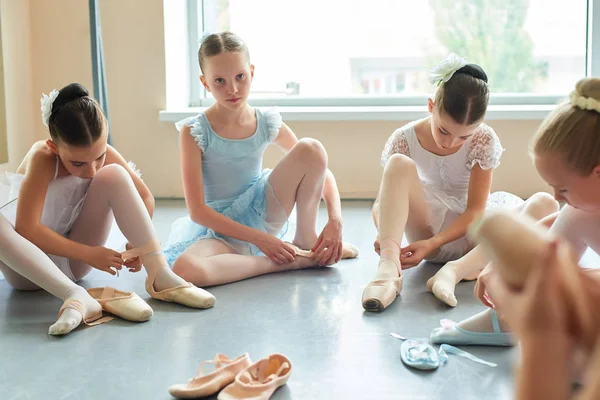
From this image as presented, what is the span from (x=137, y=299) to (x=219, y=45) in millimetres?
673

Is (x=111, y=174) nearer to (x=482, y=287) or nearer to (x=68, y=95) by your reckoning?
(x=68, y=95)

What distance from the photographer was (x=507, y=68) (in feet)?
10.4

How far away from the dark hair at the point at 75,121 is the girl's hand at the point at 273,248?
50 centimetres

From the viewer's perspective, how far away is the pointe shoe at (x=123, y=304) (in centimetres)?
153

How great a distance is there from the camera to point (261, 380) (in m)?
1.22


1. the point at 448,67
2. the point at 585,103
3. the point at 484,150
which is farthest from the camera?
the point at 484,150

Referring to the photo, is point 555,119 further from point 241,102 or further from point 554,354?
point 241,102

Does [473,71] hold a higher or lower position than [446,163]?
higher

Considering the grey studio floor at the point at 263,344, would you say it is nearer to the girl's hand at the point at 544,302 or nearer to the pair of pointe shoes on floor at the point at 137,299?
the pair of pointe shoes on floor at the point at 137,299

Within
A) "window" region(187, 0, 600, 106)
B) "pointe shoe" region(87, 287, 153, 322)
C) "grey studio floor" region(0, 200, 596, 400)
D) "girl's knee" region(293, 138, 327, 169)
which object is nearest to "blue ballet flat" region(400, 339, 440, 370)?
"grey studio floor" region(0, 200, 596, 400)

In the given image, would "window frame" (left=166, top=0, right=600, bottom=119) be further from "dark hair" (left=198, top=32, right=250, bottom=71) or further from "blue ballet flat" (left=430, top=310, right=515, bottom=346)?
"blue ballet flat" (left=430, top=310, right=515, bottom=346)

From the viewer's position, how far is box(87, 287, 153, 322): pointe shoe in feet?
5.02

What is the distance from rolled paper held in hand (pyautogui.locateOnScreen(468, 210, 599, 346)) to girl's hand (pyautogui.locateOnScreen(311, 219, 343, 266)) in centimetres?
107

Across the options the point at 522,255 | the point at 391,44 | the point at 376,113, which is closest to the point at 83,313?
the point at 522,255
